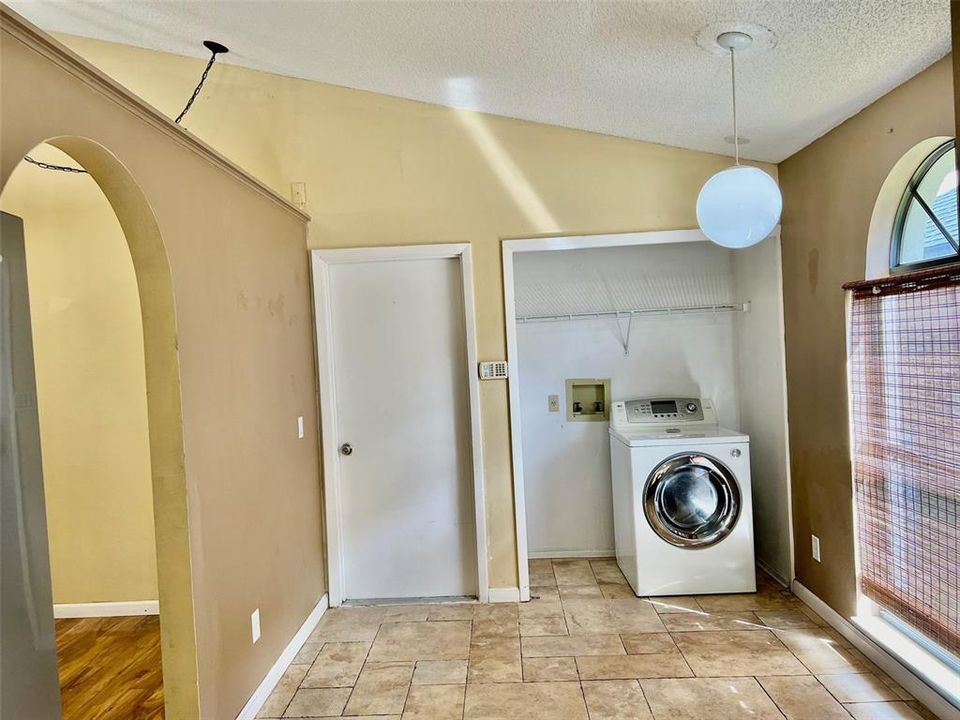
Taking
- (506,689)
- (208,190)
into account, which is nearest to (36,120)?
(208,190)

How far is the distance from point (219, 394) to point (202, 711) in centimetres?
106

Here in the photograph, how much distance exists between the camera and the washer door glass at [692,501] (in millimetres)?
3152

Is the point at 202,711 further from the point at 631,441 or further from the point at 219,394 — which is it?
the point at 631,441

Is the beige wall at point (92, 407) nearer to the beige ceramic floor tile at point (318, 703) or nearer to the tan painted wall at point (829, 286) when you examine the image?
the beige ceramic floor tile at point (318, 703)

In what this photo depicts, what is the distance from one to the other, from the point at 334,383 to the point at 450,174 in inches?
53.7

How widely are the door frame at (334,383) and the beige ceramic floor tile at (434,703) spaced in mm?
852

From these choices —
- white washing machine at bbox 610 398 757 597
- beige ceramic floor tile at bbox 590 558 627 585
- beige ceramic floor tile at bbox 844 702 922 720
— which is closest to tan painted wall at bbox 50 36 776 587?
beige ceramic floor tile at bbox 590 558 627 585

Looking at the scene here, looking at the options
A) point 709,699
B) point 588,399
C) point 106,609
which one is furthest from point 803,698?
point 106,609

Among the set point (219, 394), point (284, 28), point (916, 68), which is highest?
point (284, 28)

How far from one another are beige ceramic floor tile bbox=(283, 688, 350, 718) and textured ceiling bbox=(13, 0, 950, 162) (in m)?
2.74

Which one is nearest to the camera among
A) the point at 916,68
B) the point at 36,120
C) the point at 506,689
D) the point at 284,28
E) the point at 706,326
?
the point at 36,120

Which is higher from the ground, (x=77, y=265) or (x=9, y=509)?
(x=77, y=265)

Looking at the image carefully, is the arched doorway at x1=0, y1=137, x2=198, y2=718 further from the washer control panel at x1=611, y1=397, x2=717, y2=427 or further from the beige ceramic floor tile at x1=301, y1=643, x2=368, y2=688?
the washer control panel at x1=611, y1=397, x2=717, y2=427

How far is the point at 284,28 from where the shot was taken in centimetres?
253
